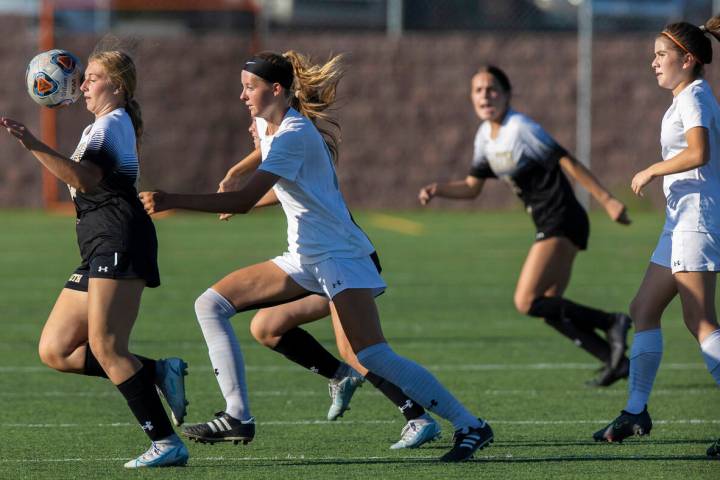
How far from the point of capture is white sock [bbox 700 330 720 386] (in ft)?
21.4

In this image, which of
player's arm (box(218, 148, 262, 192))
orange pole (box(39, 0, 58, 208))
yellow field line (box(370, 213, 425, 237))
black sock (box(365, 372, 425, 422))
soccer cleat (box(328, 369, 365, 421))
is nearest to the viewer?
black sock (box(365, 372, 425, 422))

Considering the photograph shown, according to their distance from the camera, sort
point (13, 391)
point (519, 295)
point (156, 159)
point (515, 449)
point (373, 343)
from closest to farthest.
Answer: point (373, 343) < point (515, 449) < point (13, 391) < point (519, 295) < point (156, 159)

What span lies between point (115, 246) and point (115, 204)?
0.65 feet

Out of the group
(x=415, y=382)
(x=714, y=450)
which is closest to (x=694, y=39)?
(x=714, y=450)

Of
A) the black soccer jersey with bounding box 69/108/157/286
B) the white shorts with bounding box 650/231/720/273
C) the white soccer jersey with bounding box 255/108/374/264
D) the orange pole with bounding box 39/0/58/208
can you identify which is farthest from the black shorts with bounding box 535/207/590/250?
the orange pole with bounding box 39/0/58/208

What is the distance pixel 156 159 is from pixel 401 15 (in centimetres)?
→ 534

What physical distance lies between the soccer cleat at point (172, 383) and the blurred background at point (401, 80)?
19.1 metres

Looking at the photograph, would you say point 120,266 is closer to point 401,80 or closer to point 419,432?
point 419,432

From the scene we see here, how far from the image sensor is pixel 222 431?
20.9ft

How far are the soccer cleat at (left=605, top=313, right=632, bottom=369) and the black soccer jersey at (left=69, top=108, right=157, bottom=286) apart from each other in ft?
12.4

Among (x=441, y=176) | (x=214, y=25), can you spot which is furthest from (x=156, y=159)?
(x=441, y=176)

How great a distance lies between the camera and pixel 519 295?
9305 millimetres

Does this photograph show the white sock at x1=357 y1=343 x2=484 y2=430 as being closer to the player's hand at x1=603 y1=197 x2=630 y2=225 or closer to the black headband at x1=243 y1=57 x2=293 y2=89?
the black headband at x1=243 y1=57 x2=293 y2=89

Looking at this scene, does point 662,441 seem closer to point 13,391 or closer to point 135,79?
point 135,79
